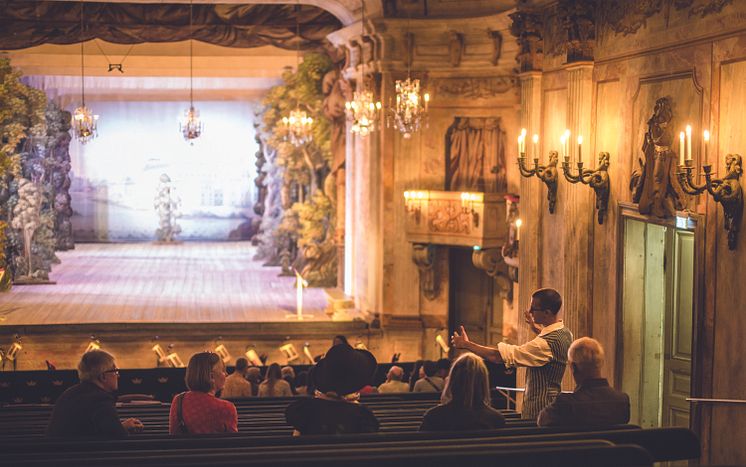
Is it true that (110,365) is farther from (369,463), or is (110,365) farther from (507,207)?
(507,207)

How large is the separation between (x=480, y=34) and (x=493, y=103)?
3.55ft

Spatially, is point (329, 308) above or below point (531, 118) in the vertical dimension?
below


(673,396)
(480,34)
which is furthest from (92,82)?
(673,396)

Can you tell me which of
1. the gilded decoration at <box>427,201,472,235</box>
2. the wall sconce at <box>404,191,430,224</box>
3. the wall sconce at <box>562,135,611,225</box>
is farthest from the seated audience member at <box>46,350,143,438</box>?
the wall sconce at <box>404,191,430,224</box>

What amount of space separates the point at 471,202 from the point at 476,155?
1.36 metres

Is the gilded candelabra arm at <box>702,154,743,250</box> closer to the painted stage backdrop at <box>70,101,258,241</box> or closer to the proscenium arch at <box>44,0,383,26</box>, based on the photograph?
the proscenium arch at <box>44,0,383,26</box>

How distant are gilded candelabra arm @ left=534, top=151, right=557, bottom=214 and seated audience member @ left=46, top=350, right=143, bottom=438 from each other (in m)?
6.48

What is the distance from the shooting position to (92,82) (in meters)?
29.4

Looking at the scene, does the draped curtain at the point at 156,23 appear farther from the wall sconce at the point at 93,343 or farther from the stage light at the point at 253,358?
the stage light at the point at 253,358

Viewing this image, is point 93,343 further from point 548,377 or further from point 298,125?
point 548,377

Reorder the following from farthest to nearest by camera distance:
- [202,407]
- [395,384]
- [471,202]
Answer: [471,202] < [395,384] < [202,407]

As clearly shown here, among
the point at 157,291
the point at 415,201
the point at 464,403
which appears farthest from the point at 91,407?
the point at 157,291

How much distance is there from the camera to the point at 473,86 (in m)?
17.8

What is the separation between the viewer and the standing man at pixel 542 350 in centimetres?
703
